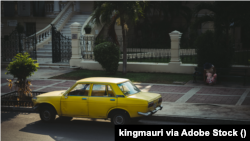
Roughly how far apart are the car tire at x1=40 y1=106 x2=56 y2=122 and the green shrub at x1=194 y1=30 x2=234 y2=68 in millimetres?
9327

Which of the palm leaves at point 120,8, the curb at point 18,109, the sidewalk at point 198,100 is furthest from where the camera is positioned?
the palm leaves at point 120,8

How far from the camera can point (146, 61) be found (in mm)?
20375

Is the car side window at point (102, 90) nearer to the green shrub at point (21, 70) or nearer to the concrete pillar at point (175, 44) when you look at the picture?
the green shrub at point (21, 70)

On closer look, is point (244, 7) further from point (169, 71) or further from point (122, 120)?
point (122, 120)

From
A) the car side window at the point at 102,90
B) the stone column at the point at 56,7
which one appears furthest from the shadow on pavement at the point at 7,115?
the stone column at the point at 56,7

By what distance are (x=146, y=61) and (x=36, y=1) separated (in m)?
16.4

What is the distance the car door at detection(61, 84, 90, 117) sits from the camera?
9094 mm

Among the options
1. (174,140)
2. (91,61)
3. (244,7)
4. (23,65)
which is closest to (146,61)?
(91,61)

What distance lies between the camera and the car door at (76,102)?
9094 millimetres

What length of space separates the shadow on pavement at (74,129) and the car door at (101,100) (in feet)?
1.33

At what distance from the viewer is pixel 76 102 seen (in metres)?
9.14

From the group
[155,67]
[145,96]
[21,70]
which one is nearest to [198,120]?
[145,96]

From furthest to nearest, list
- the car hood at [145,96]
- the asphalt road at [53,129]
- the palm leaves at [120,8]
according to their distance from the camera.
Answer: the palm leaves at [120,8], the car hood at [145,96], the asphalt road at [53,129]

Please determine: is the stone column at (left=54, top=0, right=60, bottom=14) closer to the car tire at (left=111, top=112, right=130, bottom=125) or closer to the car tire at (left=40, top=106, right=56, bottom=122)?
the car tire at (left=40, top=106, right=56, bottom=122)
